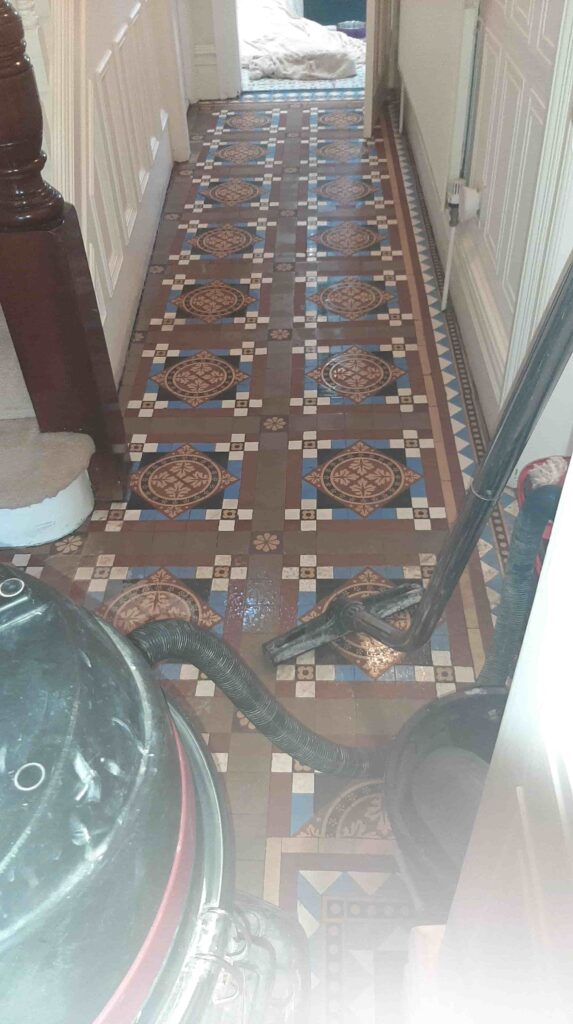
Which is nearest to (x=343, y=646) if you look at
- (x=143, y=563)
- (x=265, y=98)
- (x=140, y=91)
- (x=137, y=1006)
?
(x=143, y=563)

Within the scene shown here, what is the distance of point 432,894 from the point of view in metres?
1.46

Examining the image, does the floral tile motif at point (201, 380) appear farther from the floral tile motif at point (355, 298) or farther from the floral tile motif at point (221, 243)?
the floral tile motif at point (221, 243)

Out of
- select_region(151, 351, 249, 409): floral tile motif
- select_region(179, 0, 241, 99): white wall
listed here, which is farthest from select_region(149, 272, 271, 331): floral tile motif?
select_region(179, 0, 241, 99): white wall

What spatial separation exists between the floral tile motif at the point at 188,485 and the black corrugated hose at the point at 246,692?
109cm

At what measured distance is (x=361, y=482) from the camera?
121 inches

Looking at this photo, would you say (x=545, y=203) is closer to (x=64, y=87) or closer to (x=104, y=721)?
(x=64, y=87)

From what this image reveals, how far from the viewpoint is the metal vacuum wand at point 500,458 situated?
3.23ft

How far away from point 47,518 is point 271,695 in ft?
4.58

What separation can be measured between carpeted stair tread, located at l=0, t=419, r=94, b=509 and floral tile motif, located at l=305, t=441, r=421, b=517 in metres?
0.89

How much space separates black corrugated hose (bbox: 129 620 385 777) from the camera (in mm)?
936

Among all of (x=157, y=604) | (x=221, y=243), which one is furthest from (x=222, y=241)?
(x=157, y=604)

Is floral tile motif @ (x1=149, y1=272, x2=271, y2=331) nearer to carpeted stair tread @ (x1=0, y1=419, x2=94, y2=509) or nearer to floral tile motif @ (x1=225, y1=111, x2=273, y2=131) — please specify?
carpeted stair tread @ (x1=0, y1=419, x2=94, y2=509)

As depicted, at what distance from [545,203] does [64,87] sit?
5.80 feet

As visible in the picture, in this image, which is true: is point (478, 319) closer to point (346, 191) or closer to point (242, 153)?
point (346, 191)
